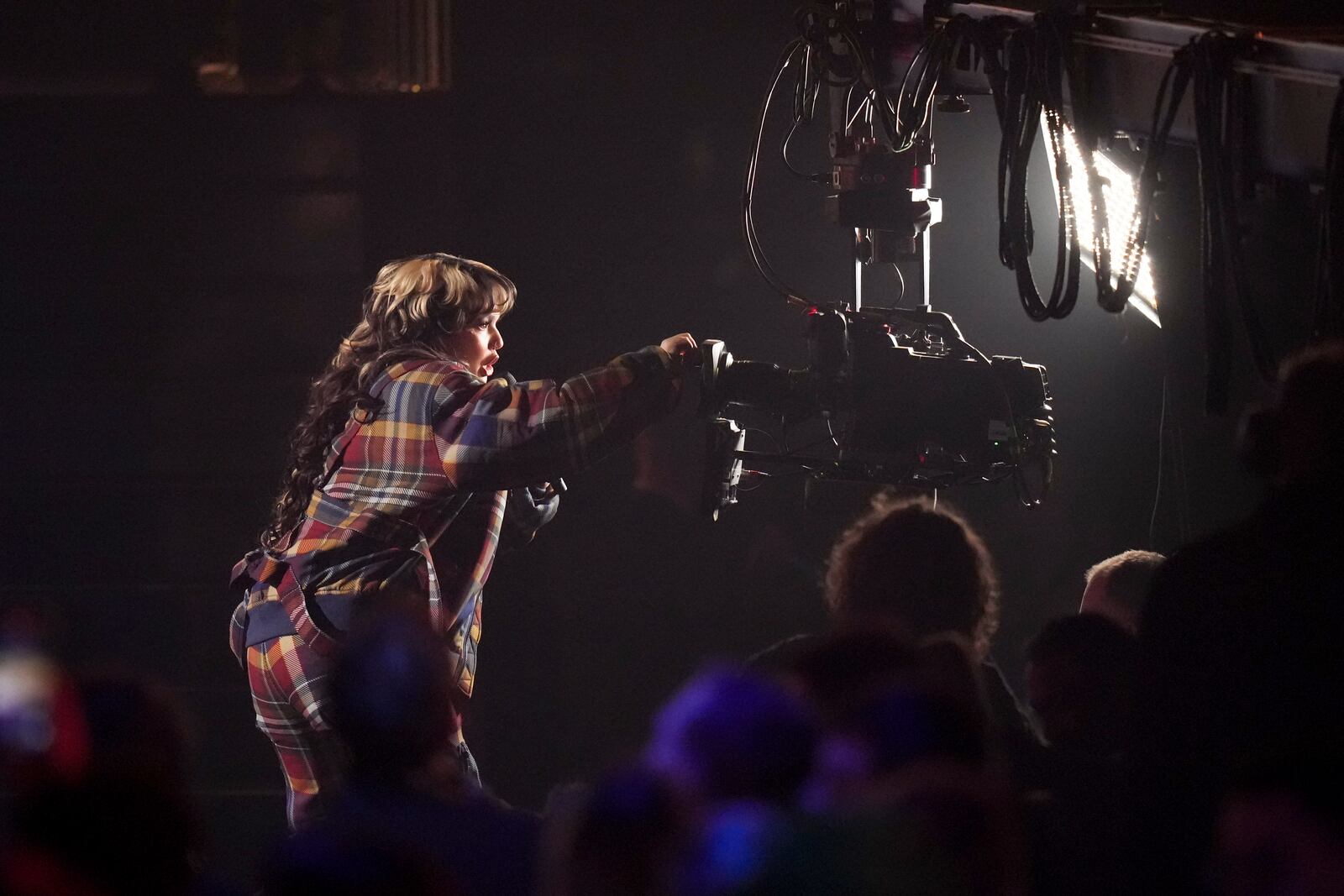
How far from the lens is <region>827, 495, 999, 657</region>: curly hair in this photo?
244 cm

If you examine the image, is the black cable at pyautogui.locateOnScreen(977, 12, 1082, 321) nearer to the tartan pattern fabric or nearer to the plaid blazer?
the plaid blazer

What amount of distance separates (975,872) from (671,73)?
382 cm

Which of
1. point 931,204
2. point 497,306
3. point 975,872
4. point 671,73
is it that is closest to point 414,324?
point 497,306

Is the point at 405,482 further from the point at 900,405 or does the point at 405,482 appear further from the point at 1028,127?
the point at 1028,127

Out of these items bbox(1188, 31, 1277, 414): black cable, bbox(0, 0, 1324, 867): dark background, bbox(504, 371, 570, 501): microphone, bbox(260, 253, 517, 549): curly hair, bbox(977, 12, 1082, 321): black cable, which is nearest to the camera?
bbox(1188, 31, 1277, 414): black cable

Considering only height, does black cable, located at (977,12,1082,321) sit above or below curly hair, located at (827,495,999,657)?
above

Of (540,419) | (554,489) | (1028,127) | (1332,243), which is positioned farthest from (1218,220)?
(554,489)

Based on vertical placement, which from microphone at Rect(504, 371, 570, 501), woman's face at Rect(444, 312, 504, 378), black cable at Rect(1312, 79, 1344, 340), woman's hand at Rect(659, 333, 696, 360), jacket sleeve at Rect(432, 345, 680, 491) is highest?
black cable at Rect(1312, 79, 1344, 340)

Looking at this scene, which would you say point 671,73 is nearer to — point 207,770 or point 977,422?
point 977,422

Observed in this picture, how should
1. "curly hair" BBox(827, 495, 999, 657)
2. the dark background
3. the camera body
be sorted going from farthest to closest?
the dark background → the camera body → "curly hair" BBox(827, 495, 999, 657)

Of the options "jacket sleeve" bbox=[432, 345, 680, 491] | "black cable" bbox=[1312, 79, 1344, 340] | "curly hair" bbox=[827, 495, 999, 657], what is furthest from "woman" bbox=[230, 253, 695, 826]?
"black cable" bbox=[1312, 79, 1344, 340]

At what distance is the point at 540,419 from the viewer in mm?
3301

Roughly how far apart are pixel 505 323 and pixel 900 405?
1992 millimetres

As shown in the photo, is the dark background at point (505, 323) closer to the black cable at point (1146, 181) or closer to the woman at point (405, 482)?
the woman at point (405, 482)
